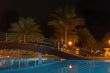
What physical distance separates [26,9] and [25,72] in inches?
742

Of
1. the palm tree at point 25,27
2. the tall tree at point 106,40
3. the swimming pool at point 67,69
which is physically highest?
the palm tree at point 25,27

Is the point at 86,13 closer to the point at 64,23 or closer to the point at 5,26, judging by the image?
the point at 64,23

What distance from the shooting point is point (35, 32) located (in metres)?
29.2

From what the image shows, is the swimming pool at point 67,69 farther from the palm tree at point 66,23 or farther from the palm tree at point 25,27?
the palm tree at point 66,23

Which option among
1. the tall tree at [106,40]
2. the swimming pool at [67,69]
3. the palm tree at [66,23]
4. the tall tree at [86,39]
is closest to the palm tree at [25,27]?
the palm tree at [66,23]

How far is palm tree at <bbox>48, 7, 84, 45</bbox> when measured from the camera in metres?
30.6


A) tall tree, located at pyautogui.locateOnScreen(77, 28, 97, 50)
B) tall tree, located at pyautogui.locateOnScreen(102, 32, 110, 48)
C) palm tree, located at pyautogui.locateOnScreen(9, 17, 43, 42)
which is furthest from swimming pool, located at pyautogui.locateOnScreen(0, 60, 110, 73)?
tall tree, located at pyautogui.locateOnScreen(102, 32, 110, 48)

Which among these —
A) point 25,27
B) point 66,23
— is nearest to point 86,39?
point 66,23

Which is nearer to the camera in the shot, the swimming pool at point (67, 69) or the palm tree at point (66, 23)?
the swimming pool at point (67, 69)

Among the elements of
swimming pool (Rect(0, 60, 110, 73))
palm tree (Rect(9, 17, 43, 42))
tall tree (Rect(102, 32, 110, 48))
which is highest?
palm tree (Rect(9, 17, 43, 42))

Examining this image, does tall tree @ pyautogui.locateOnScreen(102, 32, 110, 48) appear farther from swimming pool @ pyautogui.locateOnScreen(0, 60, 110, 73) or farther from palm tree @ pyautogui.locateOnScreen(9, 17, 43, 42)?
swimming pool @ pyautogui.locateOnScreen(0, 60, 110, 73)

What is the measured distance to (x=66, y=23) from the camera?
3088 centimetres

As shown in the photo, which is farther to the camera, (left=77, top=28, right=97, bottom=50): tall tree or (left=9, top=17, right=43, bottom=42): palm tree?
(left=77, top=28, right=97, bottom=50): tall tree

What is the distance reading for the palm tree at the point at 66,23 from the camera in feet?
100
